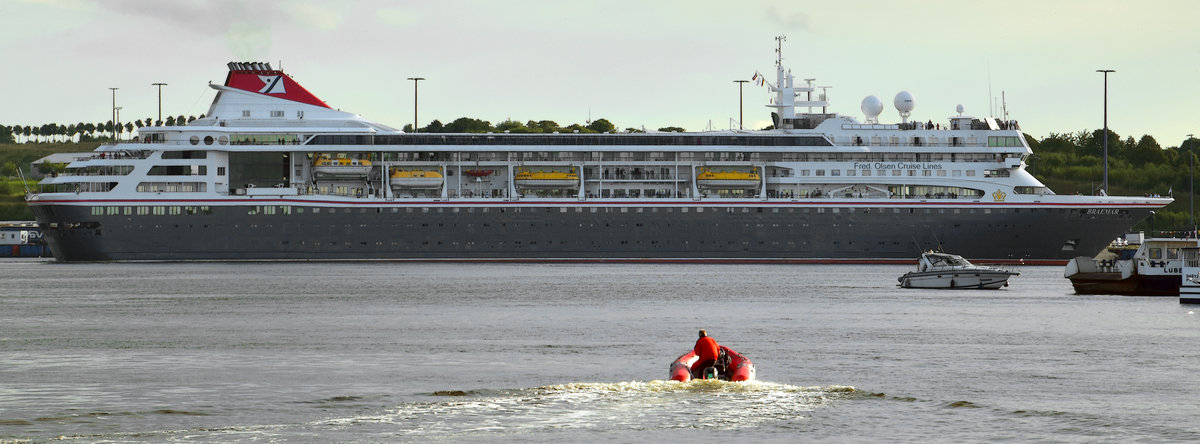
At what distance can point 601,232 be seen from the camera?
320 feet

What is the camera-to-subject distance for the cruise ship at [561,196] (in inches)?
3787

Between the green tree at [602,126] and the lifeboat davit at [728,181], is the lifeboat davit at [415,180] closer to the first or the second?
the lifeboat davit at [728,181]

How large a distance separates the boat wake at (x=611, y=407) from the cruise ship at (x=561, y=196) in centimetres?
6590

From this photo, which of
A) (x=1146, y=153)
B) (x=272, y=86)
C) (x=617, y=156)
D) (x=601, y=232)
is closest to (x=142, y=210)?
(x=272, y=86)

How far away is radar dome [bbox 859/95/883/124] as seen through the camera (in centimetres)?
10225

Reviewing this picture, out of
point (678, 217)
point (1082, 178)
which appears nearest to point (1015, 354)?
point (678, 217)

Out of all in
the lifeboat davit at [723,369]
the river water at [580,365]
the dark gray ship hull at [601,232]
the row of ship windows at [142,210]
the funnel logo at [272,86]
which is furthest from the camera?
the funnel logo at [272,86]

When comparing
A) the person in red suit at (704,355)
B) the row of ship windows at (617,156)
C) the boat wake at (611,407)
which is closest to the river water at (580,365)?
the boat wake at (611,407)

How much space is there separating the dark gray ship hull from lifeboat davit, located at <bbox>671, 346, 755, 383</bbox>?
214 ft

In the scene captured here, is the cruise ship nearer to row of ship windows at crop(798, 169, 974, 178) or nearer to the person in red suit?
row of ship windows at crop(798, 169, 974, 178)

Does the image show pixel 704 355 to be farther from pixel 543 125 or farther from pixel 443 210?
pixel 543 125

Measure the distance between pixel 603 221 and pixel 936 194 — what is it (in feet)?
70.9

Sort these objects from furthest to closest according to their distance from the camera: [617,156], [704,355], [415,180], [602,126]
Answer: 1. [602,126]
2. [617,156]
3. [415,180]
4. [704,355]

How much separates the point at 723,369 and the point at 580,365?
17.2 ft
